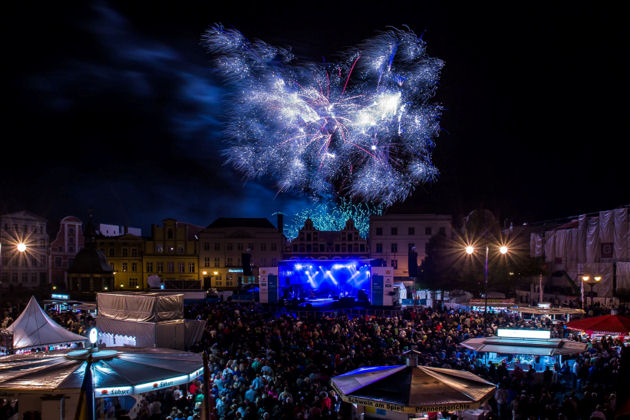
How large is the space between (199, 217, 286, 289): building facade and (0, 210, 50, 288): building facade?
16395 millimetres

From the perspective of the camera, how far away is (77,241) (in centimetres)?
5925

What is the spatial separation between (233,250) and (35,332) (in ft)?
145

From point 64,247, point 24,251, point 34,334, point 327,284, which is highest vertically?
point 64,247

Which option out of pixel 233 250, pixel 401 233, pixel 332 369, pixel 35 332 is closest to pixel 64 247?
pixel 233 250

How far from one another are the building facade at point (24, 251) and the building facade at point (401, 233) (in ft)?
117

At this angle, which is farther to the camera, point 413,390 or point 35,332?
point 35,332

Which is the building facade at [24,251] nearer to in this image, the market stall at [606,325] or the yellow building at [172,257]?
the yellow building at [172,257]

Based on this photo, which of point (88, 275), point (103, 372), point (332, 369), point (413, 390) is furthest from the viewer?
point (88, 275)

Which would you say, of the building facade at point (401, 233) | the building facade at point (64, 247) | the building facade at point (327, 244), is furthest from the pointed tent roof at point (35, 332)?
the building facade at point (401, 233)

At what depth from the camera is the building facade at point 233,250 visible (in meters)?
60.7

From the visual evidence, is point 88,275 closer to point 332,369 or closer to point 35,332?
point 35,332

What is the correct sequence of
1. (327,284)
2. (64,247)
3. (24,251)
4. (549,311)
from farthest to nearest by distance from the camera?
(64,247) < (24,251) < (327,284) < (549,311)

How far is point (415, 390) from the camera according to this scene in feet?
25.7

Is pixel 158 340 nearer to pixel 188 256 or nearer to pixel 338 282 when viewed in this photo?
pixel 338 282
